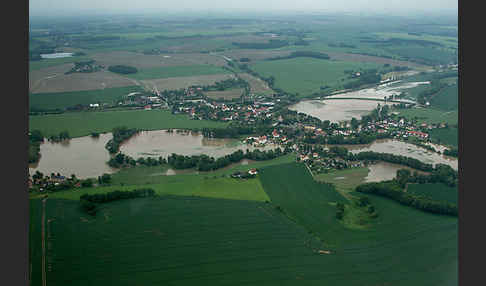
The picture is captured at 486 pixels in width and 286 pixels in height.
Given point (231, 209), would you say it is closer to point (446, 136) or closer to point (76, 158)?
point (76, 158)

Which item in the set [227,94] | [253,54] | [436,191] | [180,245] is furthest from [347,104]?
[253,54]

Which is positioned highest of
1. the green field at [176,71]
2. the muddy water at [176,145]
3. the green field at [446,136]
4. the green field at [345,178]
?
the green field at [176,71]

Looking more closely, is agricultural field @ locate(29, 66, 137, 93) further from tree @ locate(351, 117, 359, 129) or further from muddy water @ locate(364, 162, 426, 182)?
muddy water @ locate(364, 162, 426, 182)

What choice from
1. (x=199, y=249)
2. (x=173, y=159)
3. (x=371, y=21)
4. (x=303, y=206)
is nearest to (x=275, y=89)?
(x=173, y=159)

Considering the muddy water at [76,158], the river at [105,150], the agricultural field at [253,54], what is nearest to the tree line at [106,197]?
the river at [105,150]

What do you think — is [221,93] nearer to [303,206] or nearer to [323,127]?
[323,127]

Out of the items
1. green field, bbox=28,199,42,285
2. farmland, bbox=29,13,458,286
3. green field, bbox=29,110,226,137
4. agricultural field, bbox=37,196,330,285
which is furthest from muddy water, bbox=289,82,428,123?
green field, bbox=28,199,42,285

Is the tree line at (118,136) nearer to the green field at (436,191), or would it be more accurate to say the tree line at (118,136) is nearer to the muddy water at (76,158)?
the muddy water at (76,158)
